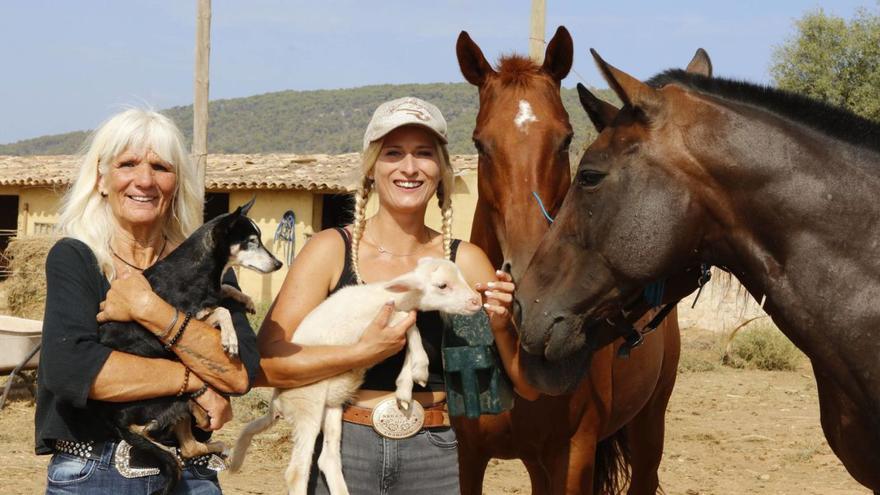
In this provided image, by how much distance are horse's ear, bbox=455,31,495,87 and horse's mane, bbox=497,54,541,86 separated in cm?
11

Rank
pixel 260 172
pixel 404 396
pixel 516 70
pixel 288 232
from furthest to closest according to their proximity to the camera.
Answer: pixel 260 172 → pixel 288 232 → pixel 516 70 → pixel 404 396

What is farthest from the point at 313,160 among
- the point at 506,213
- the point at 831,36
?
the point at 506,213

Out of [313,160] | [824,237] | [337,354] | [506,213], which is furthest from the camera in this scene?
[313,160]

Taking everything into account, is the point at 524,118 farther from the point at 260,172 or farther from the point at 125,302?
the point at 260,172

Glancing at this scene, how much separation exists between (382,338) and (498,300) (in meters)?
0.46

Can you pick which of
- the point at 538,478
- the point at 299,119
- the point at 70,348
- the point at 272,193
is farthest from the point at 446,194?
the point at 299,119

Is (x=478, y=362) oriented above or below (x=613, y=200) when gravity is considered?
below

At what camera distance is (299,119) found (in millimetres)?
94938

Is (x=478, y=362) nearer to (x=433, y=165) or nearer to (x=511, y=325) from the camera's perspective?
(x=511, y=325)

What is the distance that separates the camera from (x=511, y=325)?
3.64 metres

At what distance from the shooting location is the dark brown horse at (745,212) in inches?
121

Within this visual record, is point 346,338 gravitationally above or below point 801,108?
below

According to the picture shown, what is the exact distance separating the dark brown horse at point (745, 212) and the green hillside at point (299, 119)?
72.0 metres

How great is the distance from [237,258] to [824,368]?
2.27 metres
